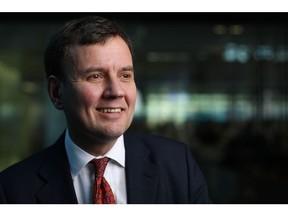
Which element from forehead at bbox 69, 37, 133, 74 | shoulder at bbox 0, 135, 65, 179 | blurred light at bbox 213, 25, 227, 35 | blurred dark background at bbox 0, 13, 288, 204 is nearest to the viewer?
forehead at bbox 69, 37, 133, 74

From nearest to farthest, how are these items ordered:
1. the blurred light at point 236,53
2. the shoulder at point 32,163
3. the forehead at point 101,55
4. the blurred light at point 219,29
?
1. the forehead at point 101,55
2. the shoulder at point 32,163
3. the blurred light at point 219,29
4. the blurred light at point 236,53

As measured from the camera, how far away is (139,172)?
109 centimetres

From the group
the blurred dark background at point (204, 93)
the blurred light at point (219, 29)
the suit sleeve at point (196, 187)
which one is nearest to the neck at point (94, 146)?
the suit sleeve at point (196, 187)

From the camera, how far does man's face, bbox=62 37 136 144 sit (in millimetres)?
974

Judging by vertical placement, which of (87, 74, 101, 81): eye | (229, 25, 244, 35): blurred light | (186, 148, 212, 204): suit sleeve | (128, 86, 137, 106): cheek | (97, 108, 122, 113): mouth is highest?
(229, 25, 244, 35): blurred light

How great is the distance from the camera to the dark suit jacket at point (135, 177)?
1043mm

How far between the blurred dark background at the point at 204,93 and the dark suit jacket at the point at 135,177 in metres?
3.91

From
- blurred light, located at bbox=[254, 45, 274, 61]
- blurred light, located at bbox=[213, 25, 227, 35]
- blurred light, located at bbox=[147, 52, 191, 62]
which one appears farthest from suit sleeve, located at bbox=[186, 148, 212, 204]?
blurred light, located at bbox=[254, 45, 274, 61]

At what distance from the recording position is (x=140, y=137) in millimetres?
1187

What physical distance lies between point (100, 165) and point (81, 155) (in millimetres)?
53

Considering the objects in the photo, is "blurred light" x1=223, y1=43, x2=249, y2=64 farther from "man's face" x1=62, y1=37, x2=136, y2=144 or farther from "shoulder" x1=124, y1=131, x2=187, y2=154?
"man's face" x1=62, y1=37, x2=136, y2=144

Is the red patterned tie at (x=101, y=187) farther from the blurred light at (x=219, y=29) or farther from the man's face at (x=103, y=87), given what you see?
the blurred light at (x=219, y=29)
